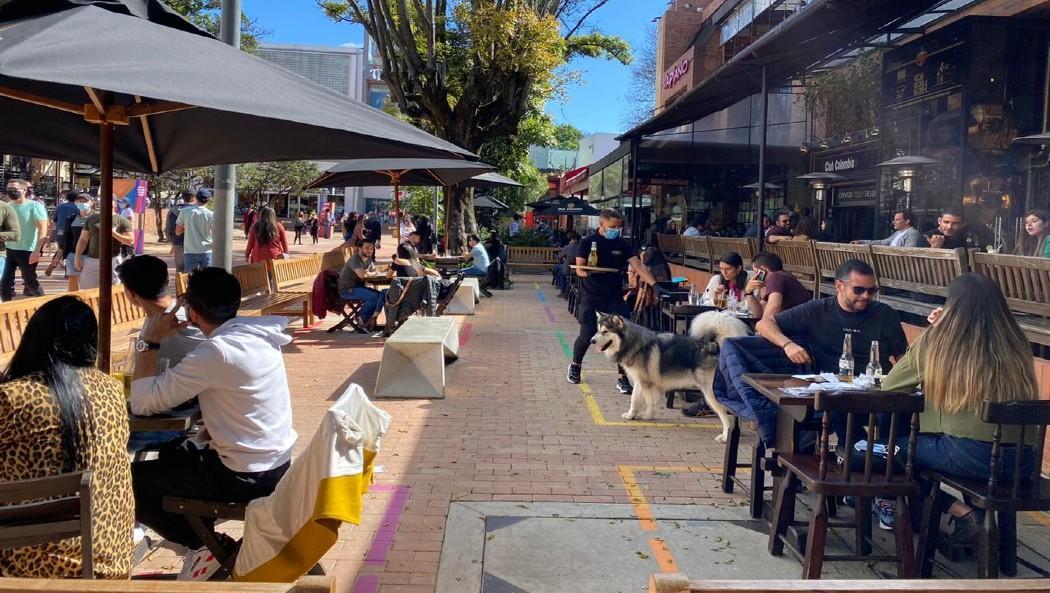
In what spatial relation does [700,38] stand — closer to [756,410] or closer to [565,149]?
[756,410]

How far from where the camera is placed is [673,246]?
17.0 meters

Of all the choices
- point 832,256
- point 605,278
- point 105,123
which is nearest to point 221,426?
point 105,123

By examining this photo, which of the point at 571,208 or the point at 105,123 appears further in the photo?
the point at 571,208

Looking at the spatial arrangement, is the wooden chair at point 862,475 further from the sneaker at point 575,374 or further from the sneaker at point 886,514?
the sneaker at point 575,374

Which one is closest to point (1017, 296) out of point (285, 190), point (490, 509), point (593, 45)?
point (490, 509)

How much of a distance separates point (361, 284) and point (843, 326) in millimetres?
8012

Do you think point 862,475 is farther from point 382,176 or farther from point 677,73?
point 677,73

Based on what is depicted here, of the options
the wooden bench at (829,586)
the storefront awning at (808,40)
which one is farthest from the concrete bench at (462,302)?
the wooden bench at (829,586)

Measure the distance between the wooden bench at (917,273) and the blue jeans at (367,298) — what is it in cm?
654

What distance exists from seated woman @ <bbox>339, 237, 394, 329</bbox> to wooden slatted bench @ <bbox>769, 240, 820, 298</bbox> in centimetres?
548

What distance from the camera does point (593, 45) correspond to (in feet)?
82.3

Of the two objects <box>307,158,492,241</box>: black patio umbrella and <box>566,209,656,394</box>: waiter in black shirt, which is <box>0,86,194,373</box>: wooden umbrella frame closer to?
<box>566,209,656,394</box>: waiter in black shirt

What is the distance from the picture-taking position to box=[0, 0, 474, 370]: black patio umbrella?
2.82 metres

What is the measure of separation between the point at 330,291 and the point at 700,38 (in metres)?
22.2
